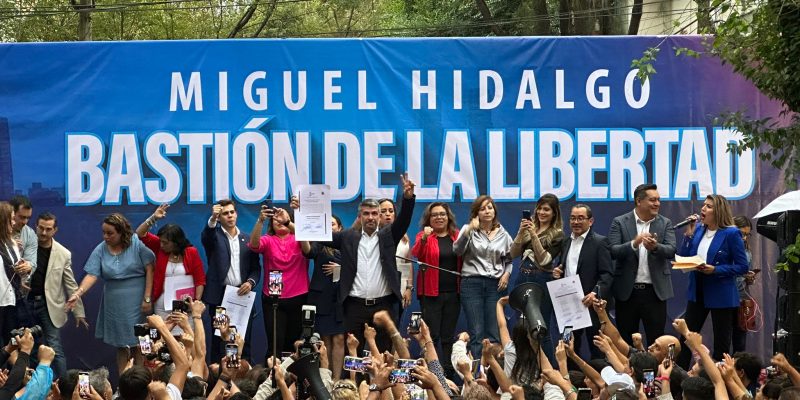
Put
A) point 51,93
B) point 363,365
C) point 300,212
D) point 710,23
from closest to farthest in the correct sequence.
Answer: point 363,365 → point 710,23 → point 300,212 → point 51,93

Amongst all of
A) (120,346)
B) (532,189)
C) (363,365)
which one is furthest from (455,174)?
(363,365)

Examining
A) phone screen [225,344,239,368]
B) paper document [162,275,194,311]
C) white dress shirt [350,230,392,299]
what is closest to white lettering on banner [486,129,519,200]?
white dress shirt [350,230,392,299]

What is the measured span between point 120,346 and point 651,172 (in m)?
4.73

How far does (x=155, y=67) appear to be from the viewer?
11.2 metres

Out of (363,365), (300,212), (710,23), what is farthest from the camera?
(300,212)

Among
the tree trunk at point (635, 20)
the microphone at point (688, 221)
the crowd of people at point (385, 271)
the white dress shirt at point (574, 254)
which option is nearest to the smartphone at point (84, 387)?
the crowd of people at point (385, 271)

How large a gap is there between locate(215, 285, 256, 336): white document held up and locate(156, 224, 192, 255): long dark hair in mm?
521

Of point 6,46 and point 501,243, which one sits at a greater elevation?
point 6,46

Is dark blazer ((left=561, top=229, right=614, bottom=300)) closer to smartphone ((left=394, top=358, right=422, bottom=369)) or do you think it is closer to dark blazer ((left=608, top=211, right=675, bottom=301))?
dark blazer ((left=608, top=211, right=675, bottom=301))

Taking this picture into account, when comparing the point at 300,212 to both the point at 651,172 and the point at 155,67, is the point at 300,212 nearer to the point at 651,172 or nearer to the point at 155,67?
the point at 155,67

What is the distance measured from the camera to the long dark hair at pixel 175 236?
34.9 feet

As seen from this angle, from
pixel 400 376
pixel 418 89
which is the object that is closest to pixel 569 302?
pixel 418 89

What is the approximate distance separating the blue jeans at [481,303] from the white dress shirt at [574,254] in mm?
612

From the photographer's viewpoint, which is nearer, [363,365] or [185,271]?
[363,365]
